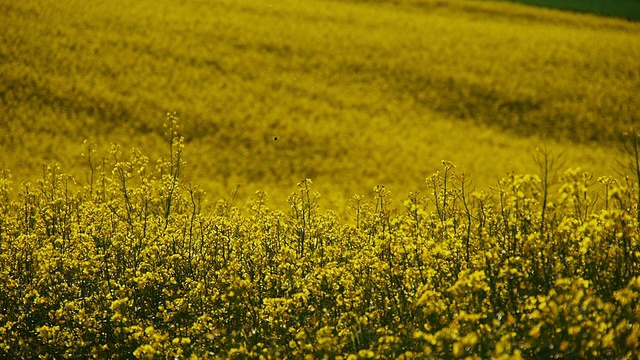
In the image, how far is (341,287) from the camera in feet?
20.8

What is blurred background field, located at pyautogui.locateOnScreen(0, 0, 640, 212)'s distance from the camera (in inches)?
583

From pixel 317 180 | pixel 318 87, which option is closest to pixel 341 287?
pixel 317 180

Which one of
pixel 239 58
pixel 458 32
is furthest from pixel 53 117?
pixel 458 32

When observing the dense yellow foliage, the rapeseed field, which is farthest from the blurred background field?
the dense yellow foliage

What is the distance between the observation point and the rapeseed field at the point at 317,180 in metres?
4.66

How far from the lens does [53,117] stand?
1608 centimetres

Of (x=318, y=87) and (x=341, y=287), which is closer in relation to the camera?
(x=341, y=287)

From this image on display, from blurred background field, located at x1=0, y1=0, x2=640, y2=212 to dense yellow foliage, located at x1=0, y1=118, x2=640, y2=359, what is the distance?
5420 millimetres

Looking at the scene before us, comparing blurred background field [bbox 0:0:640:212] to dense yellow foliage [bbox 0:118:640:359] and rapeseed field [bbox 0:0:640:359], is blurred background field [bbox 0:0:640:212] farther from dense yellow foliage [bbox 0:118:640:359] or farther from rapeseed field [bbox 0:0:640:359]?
dense yellow foliage [bbox 0:118:640:359]

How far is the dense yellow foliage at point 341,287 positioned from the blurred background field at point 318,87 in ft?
17.8

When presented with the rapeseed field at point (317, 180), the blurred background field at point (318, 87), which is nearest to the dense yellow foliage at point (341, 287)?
the rapeseed field at point (317, 180)

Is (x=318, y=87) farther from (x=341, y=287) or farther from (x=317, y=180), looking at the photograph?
(x=341, y=287)

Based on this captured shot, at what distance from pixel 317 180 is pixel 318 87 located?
6.10 meters

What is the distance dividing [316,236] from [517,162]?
8642mm
